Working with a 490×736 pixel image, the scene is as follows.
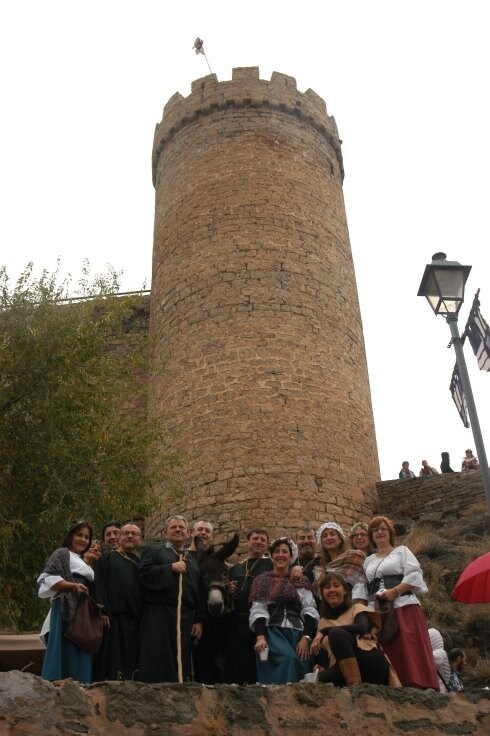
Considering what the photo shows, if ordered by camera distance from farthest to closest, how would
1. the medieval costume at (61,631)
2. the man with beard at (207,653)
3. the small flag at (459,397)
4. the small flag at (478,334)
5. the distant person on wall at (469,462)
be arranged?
the distant person on wall at (469,462)
the small flag at (459,397)
the small flag at (478,334)
the man with beard at (207,653)
the medieval costume at (61,631)

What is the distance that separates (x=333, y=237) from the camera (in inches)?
687

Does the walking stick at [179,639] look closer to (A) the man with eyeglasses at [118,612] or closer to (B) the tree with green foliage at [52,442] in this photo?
(A) the man with eyeglasses at [118,612]

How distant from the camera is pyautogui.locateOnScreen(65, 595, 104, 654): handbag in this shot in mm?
5664

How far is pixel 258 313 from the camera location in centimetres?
1548

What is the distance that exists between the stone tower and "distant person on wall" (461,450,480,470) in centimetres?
279

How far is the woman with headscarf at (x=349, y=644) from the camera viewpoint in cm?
516

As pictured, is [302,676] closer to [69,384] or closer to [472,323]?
[472,323]

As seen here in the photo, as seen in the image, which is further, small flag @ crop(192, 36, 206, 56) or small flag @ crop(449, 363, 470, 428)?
small flag @ crop(192, 36, 206, 56)

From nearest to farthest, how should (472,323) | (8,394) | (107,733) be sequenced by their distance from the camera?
(107,733), (472,323), (8,394)

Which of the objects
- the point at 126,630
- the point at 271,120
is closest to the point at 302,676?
the point at 126,630

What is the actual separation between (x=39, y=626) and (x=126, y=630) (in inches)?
161

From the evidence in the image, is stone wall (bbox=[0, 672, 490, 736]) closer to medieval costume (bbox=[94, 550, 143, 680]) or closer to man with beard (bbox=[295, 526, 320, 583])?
medieval costume (bbox=[94, 550, 143, 680])

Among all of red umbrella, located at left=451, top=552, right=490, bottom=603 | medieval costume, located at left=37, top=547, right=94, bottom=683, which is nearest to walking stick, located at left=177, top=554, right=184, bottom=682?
medieval costume, located at left=37, top=547, right=94, bottom=683

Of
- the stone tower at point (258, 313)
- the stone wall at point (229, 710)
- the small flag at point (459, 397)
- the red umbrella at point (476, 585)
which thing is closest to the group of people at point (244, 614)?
the stone wall at point (229, 710)
